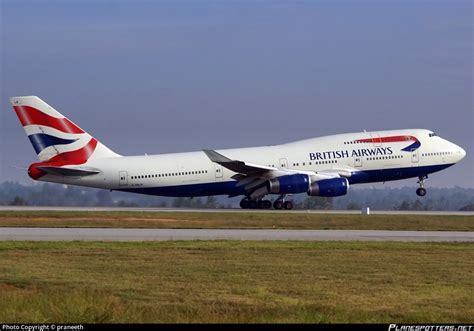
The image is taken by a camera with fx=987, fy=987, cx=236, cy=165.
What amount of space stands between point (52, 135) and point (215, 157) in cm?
923

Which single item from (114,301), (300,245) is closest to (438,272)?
(300,245)

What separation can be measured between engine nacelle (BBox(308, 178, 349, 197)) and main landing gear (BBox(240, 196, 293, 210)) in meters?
2.04

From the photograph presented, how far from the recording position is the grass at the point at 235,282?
17.0 m

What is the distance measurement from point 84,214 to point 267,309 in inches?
1225

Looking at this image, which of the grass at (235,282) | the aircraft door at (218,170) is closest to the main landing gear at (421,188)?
the aircraft door at (218,170)

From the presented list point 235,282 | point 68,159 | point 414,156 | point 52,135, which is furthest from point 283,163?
point 235,282

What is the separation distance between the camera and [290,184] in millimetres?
55250

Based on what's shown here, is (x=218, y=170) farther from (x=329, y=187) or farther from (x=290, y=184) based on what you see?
(x=329, y=187)

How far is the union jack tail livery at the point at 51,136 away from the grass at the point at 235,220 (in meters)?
6.72

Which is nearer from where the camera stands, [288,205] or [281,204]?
[281,204]

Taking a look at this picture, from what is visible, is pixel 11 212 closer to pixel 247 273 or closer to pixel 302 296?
pixel 247 273

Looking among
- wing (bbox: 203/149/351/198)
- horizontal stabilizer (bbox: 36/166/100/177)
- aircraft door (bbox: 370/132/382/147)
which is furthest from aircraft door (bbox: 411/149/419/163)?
horizontal stabilizer (bbox: 36/166/100/177)

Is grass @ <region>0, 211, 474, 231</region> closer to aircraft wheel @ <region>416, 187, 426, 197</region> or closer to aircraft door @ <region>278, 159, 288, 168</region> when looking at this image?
aircraft door @ <region>278, 159, 288, 168</region>

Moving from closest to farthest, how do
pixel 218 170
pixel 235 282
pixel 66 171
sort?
pixel 235 282 → pixel 66 171 → pixel 218 170
